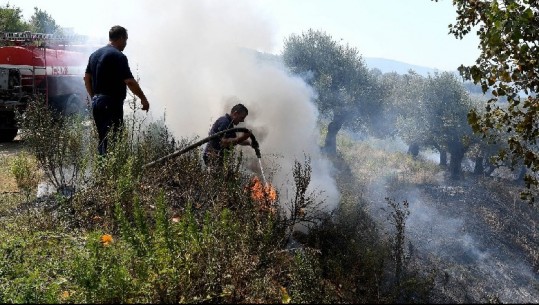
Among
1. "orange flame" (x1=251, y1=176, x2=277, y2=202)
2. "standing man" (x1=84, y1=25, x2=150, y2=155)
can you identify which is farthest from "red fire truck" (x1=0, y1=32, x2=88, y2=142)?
"orange flame" (x1=251, y1=176, x2=277, y2=202)

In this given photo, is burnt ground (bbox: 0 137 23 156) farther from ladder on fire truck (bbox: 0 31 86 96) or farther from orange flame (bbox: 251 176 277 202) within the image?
orange flame (bbox: 251 176 277 202)

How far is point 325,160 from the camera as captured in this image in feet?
72.2

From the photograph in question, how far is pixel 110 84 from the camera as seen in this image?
5301mm

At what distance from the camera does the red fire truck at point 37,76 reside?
10711 millimetres

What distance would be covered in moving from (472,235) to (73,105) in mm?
16986

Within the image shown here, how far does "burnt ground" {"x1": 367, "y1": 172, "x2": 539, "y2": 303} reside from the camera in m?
14.1

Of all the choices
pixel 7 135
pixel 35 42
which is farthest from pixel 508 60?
Answer: pixel 35 42

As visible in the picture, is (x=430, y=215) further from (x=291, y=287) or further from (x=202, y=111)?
(x=291, y=287)

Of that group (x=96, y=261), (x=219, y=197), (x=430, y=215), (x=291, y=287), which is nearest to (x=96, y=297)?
(x=96, y=261)

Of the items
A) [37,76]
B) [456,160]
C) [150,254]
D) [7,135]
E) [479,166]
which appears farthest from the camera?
[479,166]

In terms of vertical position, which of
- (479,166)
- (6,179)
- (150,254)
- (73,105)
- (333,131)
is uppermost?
(73,105)

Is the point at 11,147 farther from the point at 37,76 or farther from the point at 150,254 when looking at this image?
the point at 150,254

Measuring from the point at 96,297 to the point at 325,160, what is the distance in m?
19.7

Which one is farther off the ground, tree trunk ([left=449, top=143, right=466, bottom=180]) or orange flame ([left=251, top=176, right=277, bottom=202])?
orange flame ([left=251, top=176, right=277, bottom=202])
